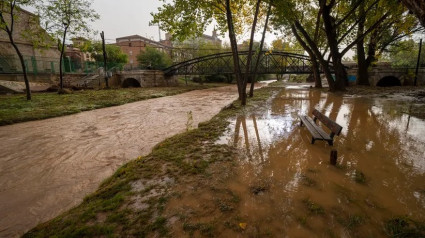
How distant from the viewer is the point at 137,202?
10.1 ft

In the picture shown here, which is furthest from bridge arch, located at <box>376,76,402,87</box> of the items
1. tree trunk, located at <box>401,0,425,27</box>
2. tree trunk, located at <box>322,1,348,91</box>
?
tree trunk, located at <box>401,0,425,27</box>

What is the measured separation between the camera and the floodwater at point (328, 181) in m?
2.59

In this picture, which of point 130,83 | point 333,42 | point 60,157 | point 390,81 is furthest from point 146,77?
point 390,81

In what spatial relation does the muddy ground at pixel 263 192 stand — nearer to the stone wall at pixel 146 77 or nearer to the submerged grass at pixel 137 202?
the submerged grass at pixel 137 202

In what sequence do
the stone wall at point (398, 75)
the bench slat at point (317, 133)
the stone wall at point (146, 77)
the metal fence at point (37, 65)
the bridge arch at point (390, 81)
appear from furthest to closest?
the stone wall at point (146, 77) < the bridge arch at point (390, 81) < the metal fence at point (37, 65) < the stone wall at point (398, 75) < the bench slat at point (317, 133)

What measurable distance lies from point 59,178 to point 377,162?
23.1ft

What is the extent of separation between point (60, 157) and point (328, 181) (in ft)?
22.2

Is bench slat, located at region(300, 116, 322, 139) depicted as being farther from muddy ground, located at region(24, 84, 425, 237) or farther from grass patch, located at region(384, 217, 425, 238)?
grass patch, located at region(384, 217, 425, 238)

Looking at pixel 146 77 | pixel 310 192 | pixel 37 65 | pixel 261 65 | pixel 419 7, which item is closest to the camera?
pixel 419 7

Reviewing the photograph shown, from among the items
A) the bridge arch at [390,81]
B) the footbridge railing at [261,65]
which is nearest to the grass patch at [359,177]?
the footbridge railing at [261,65]

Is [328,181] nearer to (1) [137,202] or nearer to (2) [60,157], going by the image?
(1) [137,202]

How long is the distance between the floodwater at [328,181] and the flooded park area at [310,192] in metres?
0.01

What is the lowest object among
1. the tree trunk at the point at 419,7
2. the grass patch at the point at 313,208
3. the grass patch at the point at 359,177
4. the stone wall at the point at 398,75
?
the grass patch at the point at 313,208

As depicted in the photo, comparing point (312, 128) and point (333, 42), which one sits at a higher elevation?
point (333, 42)
